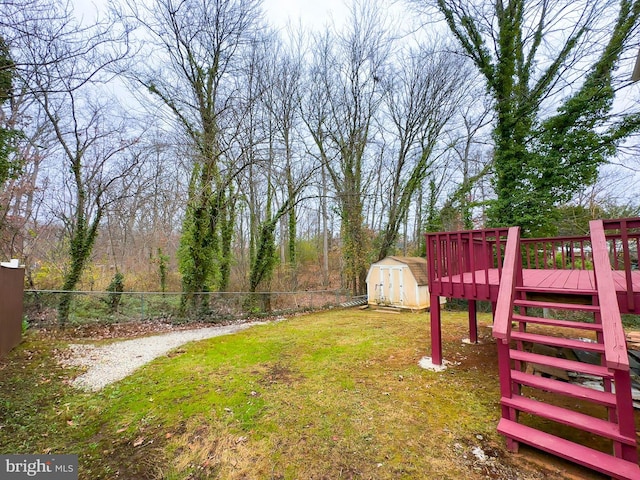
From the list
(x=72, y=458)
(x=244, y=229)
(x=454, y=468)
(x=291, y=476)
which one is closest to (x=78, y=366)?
(x=72, y=458)

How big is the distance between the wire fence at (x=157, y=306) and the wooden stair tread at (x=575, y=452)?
7291 mm

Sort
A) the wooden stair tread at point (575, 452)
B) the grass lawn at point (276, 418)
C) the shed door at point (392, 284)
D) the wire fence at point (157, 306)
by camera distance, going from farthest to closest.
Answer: the shed door at point (392, 284)
the wire fence at point (157, 306)
the grass lawn at point (276, 418)
the wooden stair tread at point (575, 452)

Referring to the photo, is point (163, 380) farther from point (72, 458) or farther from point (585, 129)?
point (585, 129)

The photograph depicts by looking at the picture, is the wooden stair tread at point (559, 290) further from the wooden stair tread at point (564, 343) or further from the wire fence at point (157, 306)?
the wire fence at point (157, 306)

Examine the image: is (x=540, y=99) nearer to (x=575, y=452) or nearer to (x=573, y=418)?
(x=573, y=418)

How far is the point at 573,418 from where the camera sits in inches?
76.1

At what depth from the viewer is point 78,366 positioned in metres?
4.14

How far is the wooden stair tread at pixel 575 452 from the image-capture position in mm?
1660

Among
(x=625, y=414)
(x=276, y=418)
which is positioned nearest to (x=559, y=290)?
(x=625, y=414)

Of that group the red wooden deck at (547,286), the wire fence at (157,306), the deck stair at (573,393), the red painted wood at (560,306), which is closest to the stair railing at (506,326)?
the deck stair at (573,393)

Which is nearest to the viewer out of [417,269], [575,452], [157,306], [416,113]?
[575,452]

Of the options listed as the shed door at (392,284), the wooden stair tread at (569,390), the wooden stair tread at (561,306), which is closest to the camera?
the wooden stair tread at (569,390)

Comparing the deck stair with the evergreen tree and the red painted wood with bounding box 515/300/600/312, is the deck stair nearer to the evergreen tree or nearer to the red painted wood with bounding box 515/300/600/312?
the red painted wood with bounding box 515/300/600/312

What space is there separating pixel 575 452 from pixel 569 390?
400mm
